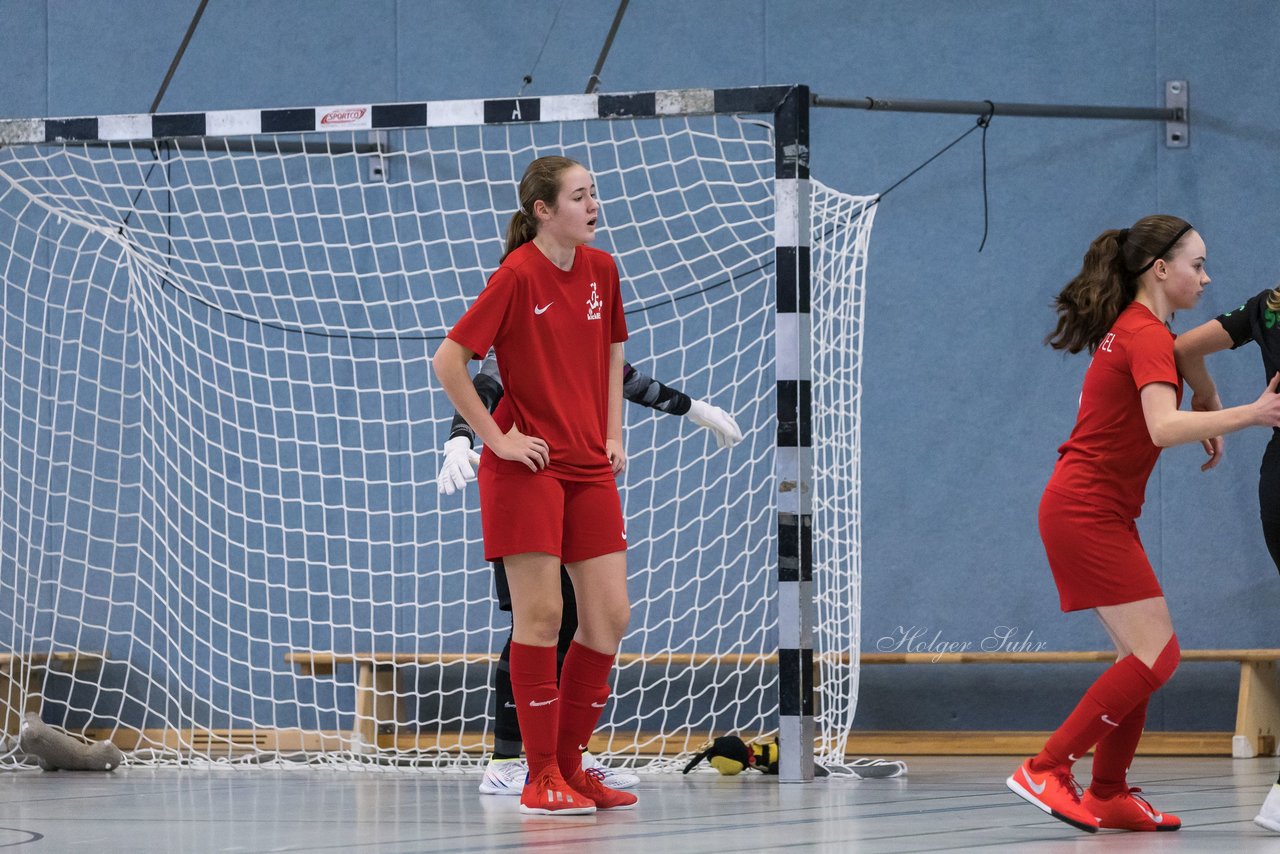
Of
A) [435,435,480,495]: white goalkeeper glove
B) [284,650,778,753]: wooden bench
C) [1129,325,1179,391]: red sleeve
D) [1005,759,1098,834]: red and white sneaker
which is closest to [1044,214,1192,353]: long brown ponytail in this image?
[1129,325,1179,391]: red sleeve

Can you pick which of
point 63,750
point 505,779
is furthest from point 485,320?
point 63,750

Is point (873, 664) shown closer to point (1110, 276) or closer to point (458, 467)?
point (458, 467)

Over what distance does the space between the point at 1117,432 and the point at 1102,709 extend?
1.97 feet

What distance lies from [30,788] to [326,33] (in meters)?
3.87

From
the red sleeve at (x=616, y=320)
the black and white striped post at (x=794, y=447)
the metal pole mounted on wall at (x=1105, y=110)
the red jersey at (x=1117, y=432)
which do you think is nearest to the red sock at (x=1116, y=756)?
the red jersey at (x=1117, y=432)

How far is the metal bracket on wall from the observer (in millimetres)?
6895

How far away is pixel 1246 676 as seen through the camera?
630 centimetres

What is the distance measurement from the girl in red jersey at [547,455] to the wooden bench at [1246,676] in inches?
104

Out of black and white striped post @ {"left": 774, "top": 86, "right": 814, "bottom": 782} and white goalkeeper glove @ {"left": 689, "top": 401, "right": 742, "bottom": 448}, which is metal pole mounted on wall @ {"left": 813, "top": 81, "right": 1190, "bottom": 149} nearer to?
black and white striped post @ {"left": 774, "top": 86, "right": 814, "bottom": 782}

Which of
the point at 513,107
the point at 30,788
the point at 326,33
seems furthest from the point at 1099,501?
the point at 326,33

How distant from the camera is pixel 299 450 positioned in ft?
24.5

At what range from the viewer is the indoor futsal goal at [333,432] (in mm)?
7098

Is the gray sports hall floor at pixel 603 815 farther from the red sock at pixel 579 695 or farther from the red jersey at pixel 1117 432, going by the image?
the red jersey at pixel 1117 432

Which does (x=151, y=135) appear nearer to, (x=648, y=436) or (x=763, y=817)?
(x=648, y=436)
